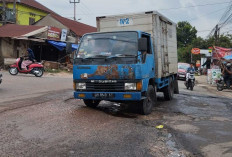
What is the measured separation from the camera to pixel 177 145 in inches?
181

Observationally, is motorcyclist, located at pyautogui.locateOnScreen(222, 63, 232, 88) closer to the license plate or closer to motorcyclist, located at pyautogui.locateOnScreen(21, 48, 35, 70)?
the license plate

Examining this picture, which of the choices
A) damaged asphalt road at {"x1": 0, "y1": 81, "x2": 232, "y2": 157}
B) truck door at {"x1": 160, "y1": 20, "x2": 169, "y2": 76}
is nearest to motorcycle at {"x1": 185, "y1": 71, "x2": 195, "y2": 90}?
truck door at {"x1": 160, "y1": 20, "x2": 169, "y2": 76}

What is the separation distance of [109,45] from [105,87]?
3.66ft

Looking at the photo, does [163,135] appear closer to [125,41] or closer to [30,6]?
[125,41]

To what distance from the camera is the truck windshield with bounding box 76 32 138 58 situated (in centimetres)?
653

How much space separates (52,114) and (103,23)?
3.62m

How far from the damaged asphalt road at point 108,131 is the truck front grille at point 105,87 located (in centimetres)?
69

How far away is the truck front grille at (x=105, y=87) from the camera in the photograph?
631 cm

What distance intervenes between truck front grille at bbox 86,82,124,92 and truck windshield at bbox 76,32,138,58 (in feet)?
2.37

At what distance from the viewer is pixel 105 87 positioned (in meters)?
6.45

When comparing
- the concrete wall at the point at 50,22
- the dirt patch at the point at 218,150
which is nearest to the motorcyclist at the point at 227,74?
the dirt patch at the point at 218,150

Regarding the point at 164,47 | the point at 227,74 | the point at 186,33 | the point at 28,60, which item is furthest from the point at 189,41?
the point at 164,47

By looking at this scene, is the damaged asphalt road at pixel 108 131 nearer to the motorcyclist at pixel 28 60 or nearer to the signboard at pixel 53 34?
the motorcyclist at pixel 28 60

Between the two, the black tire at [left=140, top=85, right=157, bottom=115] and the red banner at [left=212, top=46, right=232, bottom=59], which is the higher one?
the red banner at [left=212, top=46, right=232, bottom=59]
